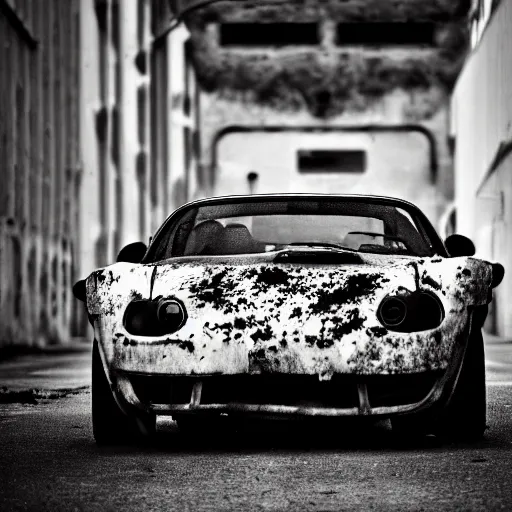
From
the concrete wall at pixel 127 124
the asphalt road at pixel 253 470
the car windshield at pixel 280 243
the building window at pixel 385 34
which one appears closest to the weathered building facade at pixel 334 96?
the building window at pixel 385 34

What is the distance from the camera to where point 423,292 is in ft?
16.4

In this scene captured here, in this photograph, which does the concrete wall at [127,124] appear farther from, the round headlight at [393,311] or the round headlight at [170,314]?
the round headlight at [393,311]

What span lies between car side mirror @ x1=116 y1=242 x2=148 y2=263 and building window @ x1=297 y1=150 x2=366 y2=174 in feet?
72.2

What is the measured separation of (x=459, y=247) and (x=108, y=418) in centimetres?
190

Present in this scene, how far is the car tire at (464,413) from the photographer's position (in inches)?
203

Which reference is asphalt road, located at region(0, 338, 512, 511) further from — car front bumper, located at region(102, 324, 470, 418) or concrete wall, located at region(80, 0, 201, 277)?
concrete wall, located at region(80, 0, 201, 277)

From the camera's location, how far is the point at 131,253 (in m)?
5.86

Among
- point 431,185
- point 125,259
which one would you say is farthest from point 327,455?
point 431,185

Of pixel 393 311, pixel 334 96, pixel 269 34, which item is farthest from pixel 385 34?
pixel 393 311

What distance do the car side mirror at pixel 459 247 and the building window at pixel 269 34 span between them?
73.1 feet

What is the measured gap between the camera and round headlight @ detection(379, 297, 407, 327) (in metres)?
4.95

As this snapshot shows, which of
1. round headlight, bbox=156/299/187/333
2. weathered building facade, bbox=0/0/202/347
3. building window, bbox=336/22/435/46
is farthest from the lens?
building window, bbox=336/22/435/46

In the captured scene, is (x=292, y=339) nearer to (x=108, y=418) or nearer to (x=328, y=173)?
(x=108, y=418)

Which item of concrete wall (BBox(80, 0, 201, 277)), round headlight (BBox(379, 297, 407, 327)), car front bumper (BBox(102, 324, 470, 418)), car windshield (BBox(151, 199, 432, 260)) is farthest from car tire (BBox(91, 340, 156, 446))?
concrete wall (BBox(80, 0, 201, 277))
